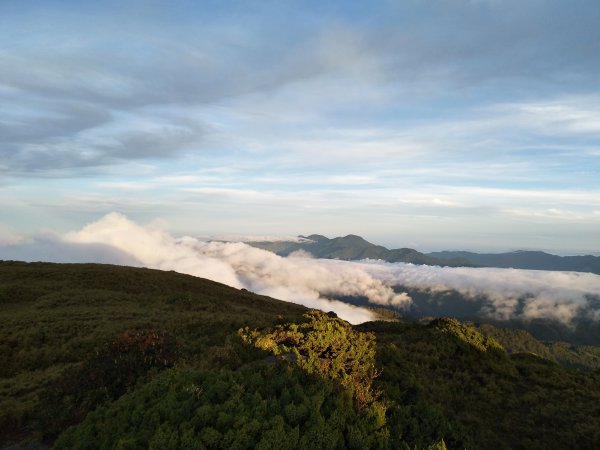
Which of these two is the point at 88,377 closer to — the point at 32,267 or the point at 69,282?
the point at 69,282

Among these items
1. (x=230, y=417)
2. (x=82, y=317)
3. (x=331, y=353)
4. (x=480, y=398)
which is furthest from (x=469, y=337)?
(x=82, y=317)

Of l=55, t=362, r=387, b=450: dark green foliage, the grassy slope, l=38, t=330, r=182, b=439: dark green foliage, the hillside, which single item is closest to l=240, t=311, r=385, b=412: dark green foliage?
the hillside

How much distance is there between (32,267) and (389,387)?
64.2m

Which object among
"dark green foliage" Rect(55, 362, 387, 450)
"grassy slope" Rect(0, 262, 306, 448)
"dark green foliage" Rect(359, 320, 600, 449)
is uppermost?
"dark green foliage" Rect(55, 362, 387, 450)

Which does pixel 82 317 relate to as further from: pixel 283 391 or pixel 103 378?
pixel 283 391

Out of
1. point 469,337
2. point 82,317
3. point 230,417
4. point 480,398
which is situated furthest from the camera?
point 82,317

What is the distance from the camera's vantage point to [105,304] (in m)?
39.5

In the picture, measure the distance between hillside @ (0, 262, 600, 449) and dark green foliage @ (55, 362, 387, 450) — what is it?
3 centimetres

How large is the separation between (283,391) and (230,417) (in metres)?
1.82

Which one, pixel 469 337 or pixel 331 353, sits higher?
pixel 331 353

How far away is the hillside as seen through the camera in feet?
28.5

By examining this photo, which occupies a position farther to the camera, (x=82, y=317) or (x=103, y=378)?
(x=82, y=317)

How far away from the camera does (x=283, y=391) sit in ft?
32.2

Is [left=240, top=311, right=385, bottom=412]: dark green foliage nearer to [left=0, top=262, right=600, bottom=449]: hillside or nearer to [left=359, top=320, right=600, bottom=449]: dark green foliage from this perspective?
[left=0, top=262, right=600, bottom=449]: hillside
